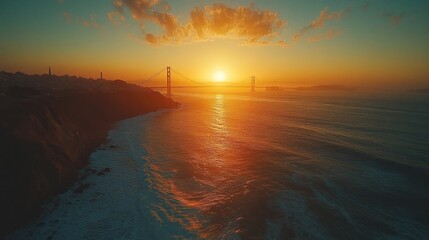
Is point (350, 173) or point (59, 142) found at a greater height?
point (59, 142)

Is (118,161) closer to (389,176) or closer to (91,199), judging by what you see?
(91,199)

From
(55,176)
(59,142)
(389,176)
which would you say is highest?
(59,142)

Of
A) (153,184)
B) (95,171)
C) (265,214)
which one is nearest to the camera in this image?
(265,214)

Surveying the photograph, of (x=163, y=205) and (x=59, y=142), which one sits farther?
(x=59, y=142)

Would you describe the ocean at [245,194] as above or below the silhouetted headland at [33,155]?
below

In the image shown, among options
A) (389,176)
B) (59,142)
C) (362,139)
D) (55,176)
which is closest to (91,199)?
(55,176)

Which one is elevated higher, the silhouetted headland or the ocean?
the silhouetted headland

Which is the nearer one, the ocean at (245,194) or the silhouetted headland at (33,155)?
the ocean at (245,194)

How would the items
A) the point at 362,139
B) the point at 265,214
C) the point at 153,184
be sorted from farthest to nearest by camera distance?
the point at 362,139, the point at 153,184, the point at 265,214

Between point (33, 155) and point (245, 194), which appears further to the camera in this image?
point (245, 194)

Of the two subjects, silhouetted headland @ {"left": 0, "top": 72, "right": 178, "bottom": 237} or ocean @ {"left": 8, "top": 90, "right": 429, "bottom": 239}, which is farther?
silhouetted headland @ {"left": 0, "top": 72, "right": 178, "bottom": 237}

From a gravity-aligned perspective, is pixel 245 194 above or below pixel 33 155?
below
